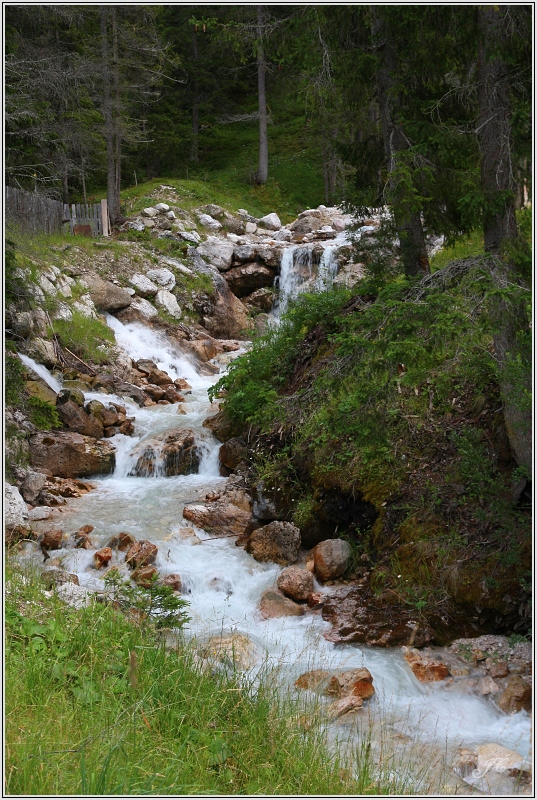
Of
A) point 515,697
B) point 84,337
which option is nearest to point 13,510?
point 515,697

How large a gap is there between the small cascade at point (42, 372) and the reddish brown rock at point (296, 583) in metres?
6.89

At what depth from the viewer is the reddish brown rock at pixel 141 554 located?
25.5 feet

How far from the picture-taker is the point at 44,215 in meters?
18.9

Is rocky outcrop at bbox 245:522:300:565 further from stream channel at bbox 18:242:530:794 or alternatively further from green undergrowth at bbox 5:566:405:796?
green undergrowth at bbox 5:566:405:796

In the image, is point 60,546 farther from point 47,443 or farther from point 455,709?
point 455,709

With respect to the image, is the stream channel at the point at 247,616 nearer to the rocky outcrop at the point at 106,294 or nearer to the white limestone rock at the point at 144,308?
the rocky outcrop at the point at 106,294

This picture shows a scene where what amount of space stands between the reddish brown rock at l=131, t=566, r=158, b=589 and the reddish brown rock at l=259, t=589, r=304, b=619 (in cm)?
129

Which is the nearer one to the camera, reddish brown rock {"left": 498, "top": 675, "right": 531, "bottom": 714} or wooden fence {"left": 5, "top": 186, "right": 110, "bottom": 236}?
reddish brown rock {"left": 498, "top": 675, "right": 531, "bottom": 714}

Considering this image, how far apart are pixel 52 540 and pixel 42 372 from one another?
5.23 metres

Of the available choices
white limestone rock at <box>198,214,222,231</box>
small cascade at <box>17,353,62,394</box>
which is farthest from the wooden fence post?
small cascade at <box>17,353,62,394</box>

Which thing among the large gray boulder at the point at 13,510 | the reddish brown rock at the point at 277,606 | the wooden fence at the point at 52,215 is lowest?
the reddish brown rock at the point at 277,606

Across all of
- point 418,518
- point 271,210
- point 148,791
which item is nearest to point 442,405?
point 418,518

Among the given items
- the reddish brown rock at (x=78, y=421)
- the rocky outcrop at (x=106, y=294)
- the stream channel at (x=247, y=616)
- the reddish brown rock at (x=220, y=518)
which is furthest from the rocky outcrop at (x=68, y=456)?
the rocky outcrop at (x=106, y=294)

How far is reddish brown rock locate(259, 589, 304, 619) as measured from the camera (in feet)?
22.8
